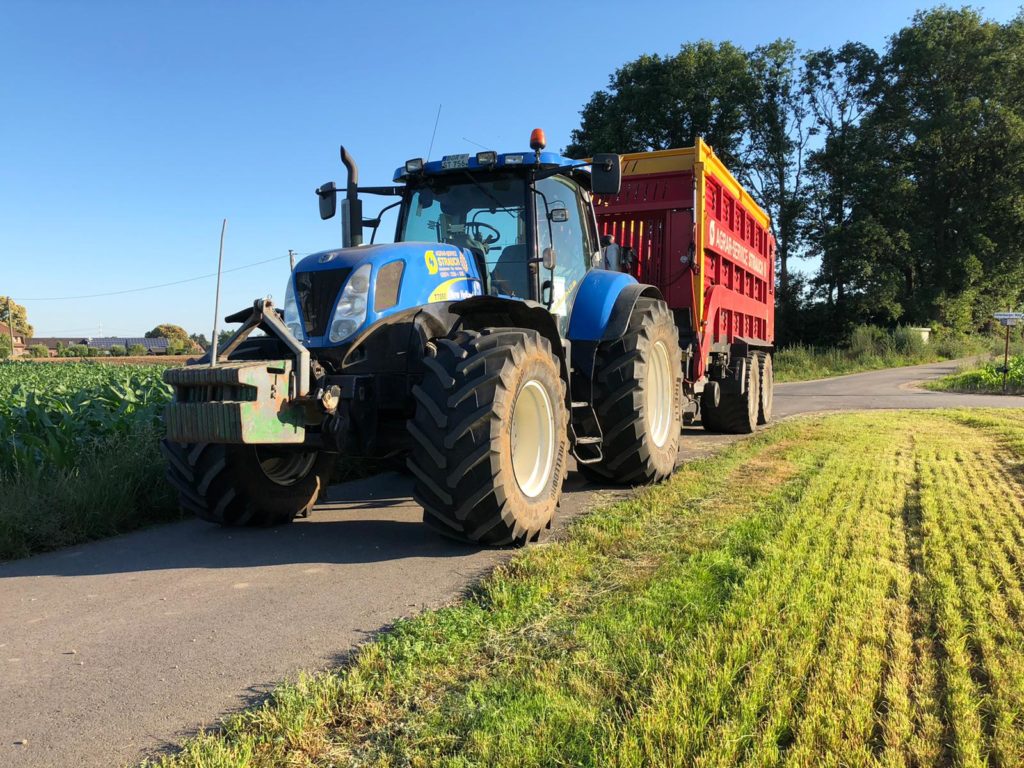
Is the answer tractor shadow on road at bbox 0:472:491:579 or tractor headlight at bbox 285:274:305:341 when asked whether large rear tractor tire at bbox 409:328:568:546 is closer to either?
tractor shadow on road at bbox 0:472:491:579

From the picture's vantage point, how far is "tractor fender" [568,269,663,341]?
6.02 meters

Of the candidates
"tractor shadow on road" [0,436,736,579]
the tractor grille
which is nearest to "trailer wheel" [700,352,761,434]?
"tractor shadow on road" [0,436,736,579]

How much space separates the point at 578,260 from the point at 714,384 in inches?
141

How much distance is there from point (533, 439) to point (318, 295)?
168 cm

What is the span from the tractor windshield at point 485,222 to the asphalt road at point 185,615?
1845 mm

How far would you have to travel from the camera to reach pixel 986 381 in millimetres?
18875

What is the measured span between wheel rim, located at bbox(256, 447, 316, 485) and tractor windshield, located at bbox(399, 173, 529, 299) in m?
1.88

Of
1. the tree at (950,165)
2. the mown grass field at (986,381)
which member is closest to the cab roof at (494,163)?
the mown grass field at (986,381)

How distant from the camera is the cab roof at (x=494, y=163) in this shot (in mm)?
5664

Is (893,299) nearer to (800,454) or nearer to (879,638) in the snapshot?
(800,454)

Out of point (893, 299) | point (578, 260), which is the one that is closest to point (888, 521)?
point (578, 260)

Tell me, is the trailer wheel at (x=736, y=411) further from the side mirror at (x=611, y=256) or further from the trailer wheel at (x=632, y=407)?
the trailer wheel at (x=632, y=407)

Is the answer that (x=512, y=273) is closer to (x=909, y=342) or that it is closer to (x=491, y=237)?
(x=491, y=237)

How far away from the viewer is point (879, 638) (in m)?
2.97
